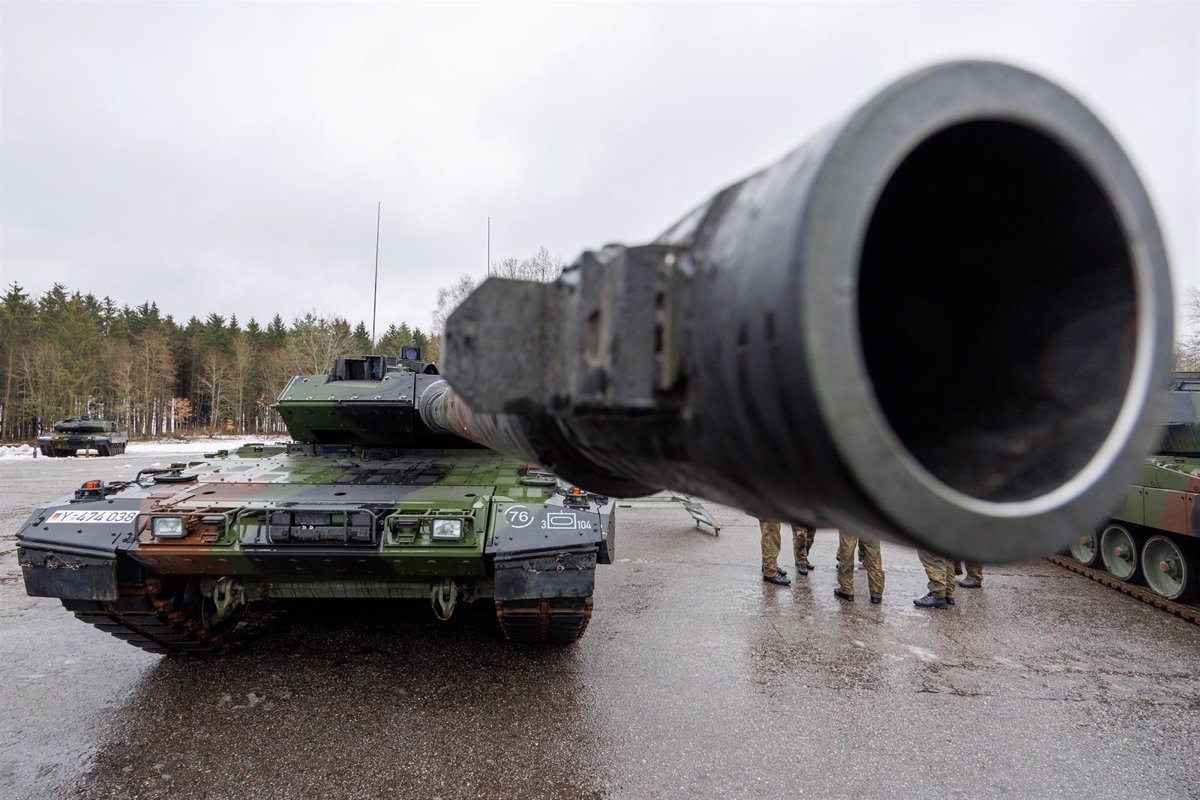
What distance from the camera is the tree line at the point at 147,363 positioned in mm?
36406

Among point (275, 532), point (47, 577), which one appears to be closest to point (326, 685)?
point (275, 532)

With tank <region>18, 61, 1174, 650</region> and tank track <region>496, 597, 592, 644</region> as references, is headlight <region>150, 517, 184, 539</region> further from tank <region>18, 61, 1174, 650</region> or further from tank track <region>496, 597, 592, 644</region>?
tank <region>18, 61, 1174, 650</region>

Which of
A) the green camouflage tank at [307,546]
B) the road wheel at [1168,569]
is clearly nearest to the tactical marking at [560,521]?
the green camouflage tank at [307,546]

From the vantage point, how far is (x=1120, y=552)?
25.7ft

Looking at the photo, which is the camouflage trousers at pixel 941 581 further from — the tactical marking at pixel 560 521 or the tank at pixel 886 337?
the tank at pixel 886 337

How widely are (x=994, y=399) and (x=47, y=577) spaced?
513 centimetres

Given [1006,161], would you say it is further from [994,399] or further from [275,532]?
[275,532]

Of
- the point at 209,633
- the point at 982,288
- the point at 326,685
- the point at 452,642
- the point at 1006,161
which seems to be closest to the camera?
the point at 1006,161

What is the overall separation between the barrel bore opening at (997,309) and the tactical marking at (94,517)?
4.70 metres

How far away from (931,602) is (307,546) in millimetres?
5826

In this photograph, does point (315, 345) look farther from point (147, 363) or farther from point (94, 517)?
point (94, 517)

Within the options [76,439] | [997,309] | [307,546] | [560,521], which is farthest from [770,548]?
[76,439]

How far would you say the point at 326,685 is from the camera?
14.8ft

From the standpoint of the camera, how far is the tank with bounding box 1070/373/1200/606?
21.2ft
